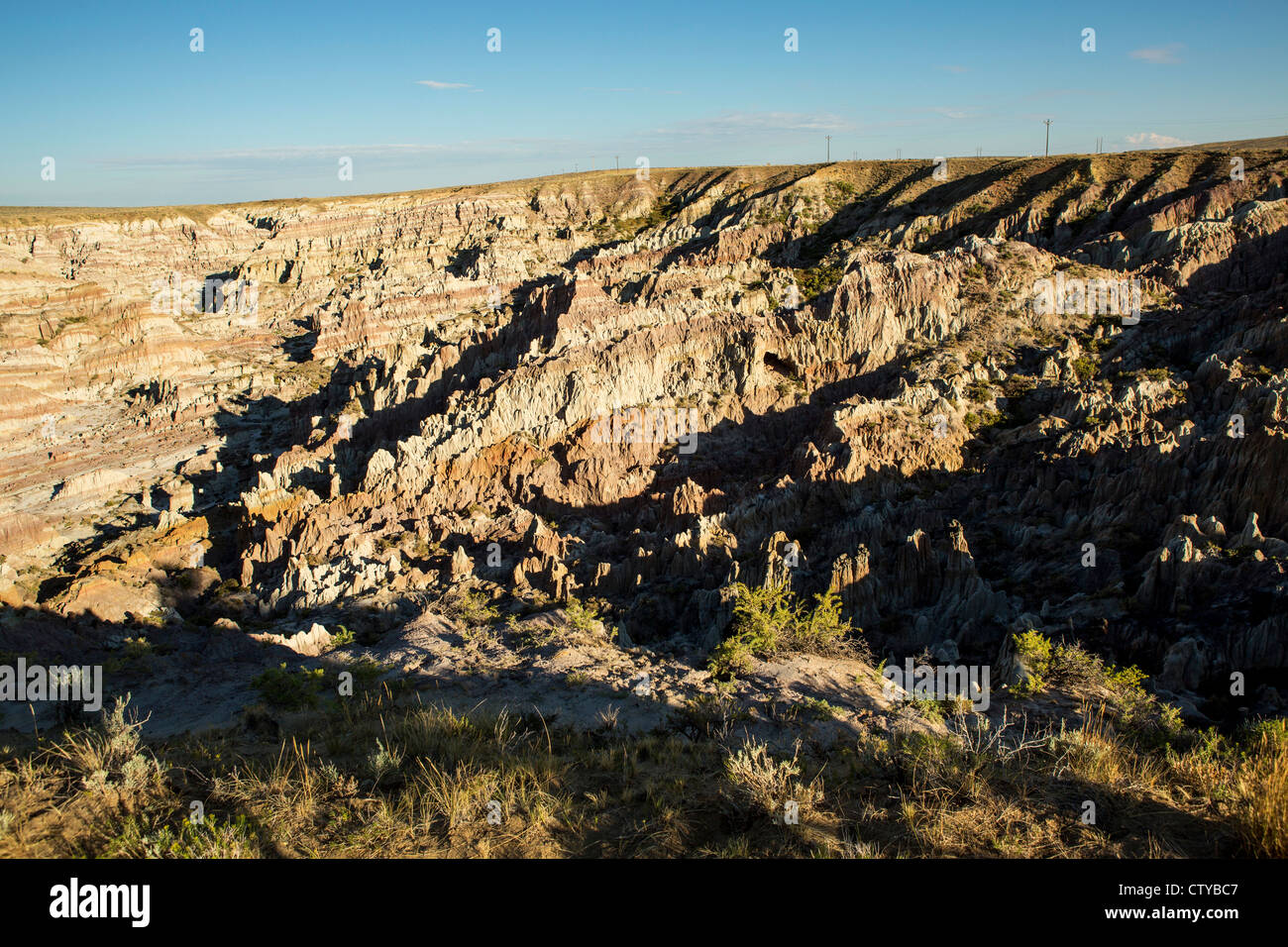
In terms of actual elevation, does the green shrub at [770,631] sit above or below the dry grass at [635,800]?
below

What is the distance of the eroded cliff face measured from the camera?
14.6 meters

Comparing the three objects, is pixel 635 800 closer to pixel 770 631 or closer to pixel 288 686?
pixel 770 631

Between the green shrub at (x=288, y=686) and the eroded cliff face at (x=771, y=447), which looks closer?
the green shrub at (x=288, y=686)

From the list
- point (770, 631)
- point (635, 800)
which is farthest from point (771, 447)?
point (635, 800)

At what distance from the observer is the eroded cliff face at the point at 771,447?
14602 mm

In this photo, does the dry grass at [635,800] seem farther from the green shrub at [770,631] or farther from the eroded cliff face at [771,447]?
the eroded cliff face at [771,447]

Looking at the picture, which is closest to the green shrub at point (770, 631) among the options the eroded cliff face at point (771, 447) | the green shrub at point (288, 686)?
the eroded cliff face at point (771, 447)

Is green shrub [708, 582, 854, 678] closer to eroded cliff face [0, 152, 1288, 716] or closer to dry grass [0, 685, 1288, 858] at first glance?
eroded cliff face [0, 152, 1288, 716]

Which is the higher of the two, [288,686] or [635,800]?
[635,800]

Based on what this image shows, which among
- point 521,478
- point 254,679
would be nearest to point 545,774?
point 254,679

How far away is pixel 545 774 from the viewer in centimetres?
616

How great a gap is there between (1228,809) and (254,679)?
11.8 m

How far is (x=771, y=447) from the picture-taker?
86.1 feet
